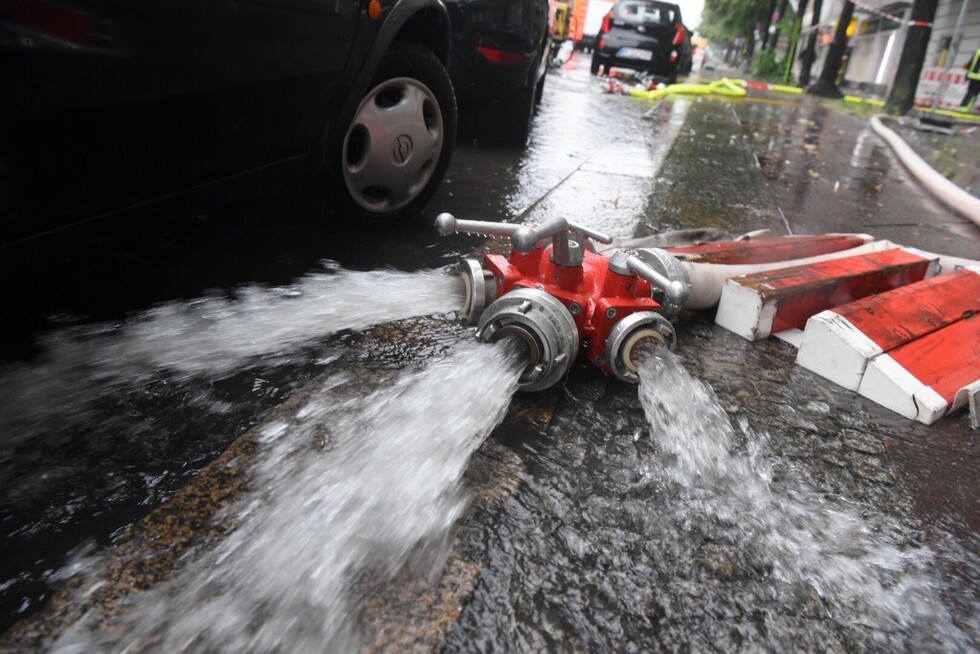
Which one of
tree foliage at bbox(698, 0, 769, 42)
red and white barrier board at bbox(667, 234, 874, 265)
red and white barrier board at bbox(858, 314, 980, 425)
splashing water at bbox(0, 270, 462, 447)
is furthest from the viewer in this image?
tree foliage at bbox(698, 0, 769, 42)

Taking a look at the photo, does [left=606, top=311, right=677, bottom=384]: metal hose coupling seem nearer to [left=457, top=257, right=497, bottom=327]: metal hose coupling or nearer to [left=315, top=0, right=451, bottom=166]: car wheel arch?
[left=457, top=257, right=497, bottom=327]: metal hose coupling

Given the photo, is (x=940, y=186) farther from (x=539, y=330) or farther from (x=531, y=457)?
(x=531, y=457)

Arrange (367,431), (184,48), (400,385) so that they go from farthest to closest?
(400,385) < (184,48) < (367,431)

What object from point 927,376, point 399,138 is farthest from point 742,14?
point 927,376

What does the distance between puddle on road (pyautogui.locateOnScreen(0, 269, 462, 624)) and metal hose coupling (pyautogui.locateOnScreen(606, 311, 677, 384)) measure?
725 millimetres

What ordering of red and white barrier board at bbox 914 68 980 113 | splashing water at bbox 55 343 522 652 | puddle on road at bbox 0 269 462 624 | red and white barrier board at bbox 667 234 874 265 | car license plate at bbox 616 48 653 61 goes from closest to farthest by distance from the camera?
splashing water at bbox 55 343 522 652, puddle on road at bbox 0 269 462 624, red and white barrier board at bbox 667 234 874 265, car license plate at bbox 616 48 653 61, red and white barrier board at bbox 914 68 980 113

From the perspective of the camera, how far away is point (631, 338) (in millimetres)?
1976

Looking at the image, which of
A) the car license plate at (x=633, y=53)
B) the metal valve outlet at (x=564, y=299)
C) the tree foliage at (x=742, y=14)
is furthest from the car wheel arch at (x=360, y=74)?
the tree foliage at (x=742, y=14)

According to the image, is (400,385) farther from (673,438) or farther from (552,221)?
(673,438)

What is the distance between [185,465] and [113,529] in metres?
0.23

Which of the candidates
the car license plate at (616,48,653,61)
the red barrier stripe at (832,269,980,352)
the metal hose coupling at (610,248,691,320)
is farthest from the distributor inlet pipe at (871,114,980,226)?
the car license plate at (616,48,653,61)

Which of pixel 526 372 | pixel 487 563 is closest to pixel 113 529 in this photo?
pixel 487 563

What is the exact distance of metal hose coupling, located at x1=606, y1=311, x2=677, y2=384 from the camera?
196cm

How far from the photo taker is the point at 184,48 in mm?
1806
